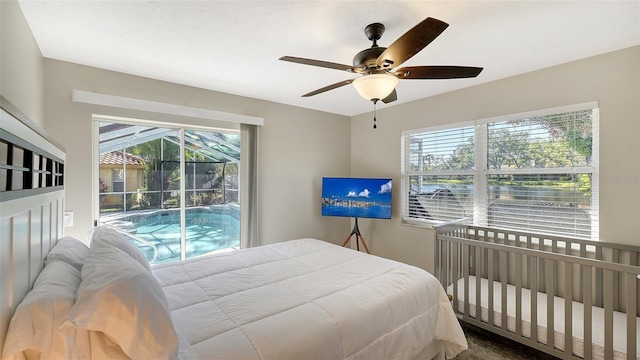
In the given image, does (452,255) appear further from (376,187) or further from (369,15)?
(369,15)

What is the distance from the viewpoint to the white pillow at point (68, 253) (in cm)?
132

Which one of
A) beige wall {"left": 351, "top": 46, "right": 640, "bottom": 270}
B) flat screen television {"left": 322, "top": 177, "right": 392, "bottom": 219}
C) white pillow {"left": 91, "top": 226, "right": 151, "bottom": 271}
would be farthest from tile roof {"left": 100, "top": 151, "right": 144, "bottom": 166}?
beige wall {"left": 351, "top": 46, "right": 640, "bottom": 270}

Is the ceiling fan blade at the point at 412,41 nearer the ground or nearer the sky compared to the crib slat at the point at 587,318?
nearer the sky

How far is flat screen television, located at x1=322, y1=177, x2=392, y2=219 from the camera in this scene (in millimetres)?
3613

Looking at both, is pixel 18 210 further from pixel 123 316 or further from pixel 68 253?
pixel 68 253

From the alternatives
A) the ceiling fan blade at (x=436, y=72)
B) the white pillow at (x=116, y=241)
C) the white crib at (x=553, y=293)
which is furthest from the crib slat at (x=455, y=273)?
the white pillow at (x=116, y=241)

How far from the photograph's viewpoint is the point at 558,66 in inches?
95.3

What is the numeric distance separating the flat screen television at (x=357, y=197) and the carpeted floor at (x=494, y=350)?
1.59m

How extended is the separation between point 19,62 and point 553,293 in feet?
12.1

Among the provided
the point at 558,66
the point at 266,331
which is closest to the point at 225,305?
the point at 266,331

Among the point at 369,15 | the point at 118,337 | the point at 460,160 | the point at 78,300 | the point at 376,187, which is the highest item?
the point at 369,15

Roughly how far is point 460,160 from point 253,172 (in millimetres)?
2497

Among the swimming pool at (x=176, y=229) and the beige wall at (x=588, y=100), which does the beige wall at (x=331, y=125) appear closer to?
the beige wall at (x=588, y=100)

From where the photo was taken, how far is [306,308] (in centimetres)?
147
